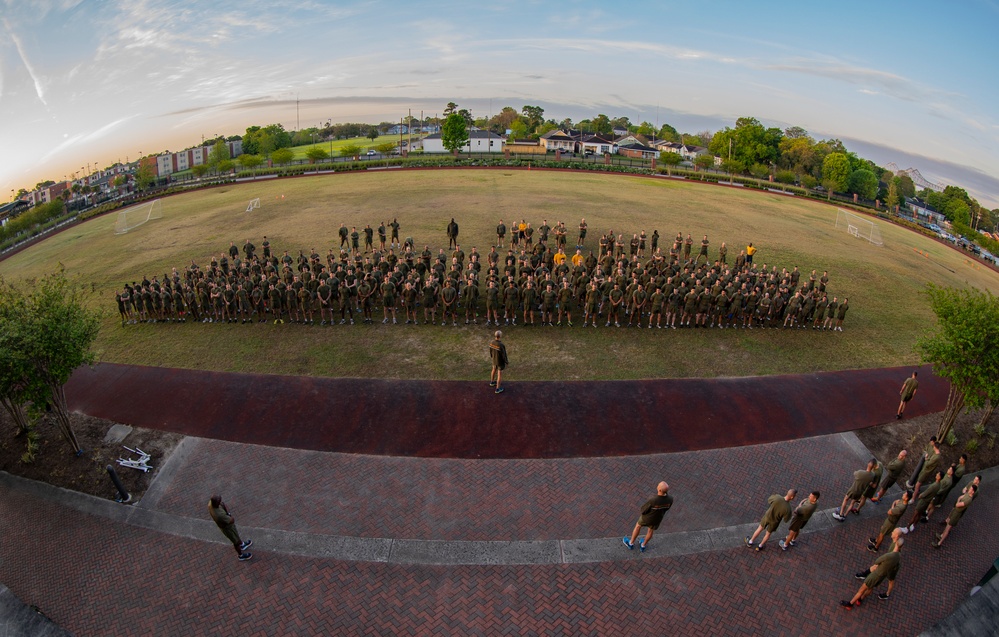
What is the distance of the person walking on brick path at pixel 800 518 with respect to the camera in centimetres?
910

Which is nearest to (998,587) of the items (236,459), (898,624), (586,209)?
(898,624)

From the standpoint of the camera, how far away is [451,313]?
60.6 ft

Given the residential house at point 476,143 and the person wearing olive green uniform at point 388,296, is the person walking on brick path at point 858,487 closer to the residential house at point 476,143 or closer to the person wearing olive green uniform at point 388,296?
the person wearing olive green uniform at point 388,296

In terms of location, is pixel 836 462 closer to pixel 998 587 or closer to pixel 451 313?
pixel 998 587

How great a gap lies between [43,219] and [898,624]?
66.4 meters

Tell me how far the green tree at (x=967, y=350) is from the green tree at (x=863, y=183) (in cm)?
8699

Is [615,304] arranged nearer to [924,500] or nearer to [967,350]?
[967,350]

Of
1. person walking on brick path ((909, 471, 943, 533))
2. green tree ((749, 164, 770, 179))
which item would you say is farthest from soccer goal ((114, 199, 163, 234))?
green tree ((749, 164, 770, 179))

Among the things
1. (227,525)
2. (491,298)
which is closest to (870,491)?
(491,298)

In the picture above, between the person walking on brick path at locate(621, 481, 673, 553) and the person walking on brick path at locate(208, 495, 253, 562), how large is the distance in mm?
7075

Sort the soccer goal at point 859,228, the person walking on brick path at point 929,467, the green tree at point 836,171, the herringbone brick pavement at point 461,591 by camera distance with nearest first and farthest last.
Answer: the herringbone brick pavement at point 461,591
the person walking on brick path at point 929,467
the soccer goal at point 859,228
the green tree at point 836,171

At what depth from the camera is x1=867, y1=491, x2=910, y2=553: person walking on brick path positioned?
930 cm

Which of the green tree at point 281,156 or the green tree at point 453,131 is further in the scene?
the green tree at point 453,131

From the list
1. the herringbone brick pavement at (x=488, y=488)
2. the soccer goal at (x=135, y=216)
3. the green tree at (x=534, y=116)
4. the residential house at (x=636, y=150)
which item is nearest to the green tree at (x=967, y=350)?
the herringbone brick pavement at (x=488, y=488)
